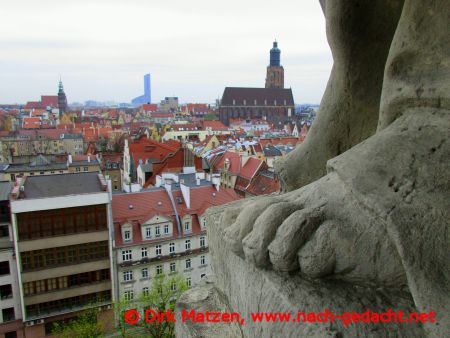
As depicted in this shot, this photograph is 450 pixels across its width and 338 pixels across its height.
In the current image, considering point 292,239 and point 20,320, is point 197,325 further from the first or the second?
point 20,320

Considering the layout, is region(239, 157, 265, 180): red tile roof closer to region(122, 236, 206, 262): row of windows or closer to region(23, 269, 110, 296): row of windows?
region(122, 236, 206, 262): row of windows

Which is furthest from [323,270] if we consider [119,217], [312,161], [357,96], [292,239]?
[119,217]

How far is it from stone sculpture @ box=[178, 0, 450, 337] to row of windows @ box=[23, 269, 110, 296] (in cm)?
1426

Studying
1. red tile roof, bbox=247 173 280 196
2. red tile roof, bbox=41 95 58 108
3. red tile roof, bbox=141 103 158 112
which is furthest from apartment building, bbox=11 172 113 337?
red tile roof, bbox=41 95 58 108

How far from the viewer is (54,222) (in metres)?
14.6

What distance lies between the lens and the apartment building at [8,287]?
1475 cm

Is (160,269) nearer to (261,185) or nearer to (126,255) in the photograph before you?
(126,255)

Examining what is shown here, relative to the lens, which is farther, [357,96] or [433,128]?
[357,96]

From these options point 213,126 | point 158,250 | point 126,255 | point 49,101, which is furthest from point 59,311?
point 49,101

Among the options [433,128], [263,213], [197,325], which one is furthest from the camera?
[197,325]

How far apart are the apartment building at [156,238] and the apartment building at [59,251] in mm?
795

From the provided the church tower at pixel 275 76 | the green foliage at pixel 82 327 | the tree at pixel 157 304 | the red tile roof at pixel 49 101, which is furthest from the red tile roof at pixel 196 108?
the green foliage at pixel 82 327

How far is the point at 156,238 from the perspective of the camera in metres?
16.5

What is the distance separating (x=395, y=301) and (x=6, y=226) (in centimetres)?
1584
